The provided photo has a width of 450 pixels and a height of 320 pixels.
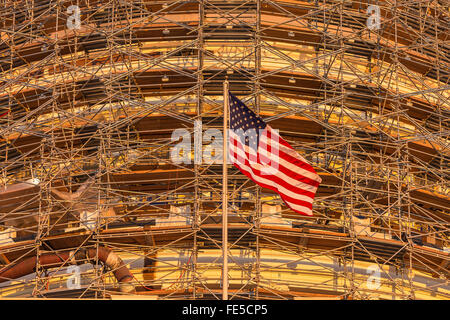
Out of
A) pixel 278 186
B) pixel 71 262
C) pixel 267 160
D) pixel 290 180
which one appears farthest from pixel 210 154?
pixel 278 186

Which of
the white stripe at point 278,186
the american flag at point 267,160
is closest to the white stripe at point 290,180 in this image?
the american flag at point 267,160

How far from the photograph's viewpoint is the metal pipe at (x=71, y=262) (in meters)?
27.3

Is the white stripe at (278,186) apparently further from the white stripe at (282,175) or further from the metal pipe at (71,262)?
the metal pipe at (71,262)

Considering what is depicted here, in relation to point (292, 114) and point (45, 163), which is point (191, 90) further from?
point (45, 163)

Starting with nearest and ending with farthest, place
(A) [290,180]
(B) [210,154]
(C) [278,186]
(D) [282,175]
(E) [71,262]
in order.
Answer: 1. (C) [278,186]
2. (D) [282,175]
3. (A) [290,180]
4. (E) [71,262]
5. (B) [210,154]

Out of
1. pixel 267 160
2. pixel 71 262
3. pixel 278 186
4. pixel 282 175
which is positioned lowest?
pixel 71 262

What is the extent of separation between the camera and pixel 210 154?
96.1 ft

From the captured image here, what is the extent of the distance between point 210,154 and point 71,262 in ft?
18.9

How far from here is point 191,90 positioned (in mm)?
28297

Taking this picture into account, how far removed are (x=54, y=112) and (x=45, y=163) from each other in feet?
6.64

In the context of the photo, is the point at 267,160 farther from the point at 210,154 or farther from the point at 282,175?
the point at 210,154

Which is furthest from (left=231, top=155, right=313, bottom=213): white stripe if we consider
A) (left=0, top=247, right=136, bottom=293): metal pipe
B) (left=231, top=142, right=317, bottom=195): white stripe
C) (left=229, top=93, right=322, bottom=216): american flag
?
(left=0, top=247, right=136, bottom=293): metal pipe

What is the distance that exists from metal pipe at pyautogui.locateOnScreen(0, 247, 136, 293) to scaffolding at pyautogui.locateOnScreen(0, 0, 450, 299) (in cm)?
10

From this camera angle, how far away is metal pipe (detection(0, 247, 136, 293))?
89.7 ft
